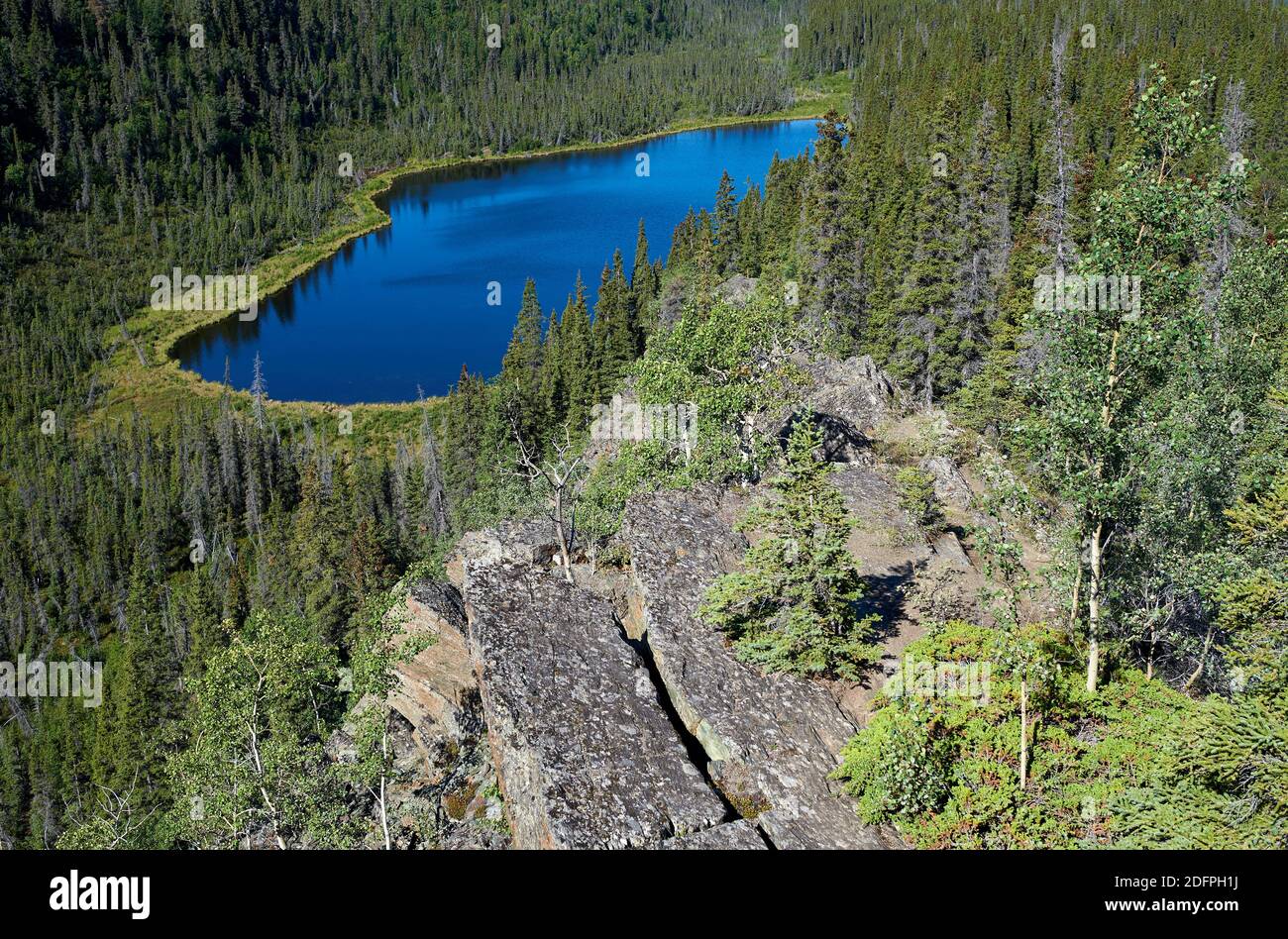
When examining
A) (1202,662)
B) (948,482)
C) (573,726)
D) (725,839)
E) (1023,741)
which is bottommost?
(725,839)

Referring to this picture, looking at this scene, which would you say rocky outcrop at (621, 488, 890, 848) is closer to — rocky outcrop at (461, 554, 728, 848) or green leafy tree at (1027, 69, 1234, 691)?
rocky outcrop at (461, 554, 728, 848)

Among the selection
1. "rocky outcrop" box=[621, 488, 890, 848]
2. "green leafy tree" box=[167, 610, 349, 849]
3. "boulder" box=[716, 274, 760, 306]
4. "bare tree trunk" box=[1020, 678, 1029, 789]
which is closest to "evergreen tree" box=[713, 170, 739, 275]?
"boulder" box=[716, 274, 760, 306]

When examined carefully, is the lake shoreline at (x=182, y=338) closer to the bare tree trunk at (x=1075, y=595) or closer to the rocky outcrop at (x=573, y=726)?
the rocky outcrop at (x=573, y=726)

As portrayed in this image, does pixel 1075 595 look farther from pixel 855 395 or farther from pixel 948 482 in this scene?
pixel 855 395

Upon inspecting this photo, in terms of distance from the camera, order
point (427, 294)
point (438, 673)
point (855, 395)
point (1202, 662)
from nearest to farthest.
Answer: point (1202, 662) → point (438, 673) → point (855, 395) → point (427, 294)

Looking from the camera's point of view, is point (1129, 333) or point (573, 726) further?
point (573, 726)

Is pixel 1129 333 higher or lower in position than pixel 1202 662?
higher

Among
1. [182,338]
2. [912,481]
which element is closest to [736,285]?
[912,481]
